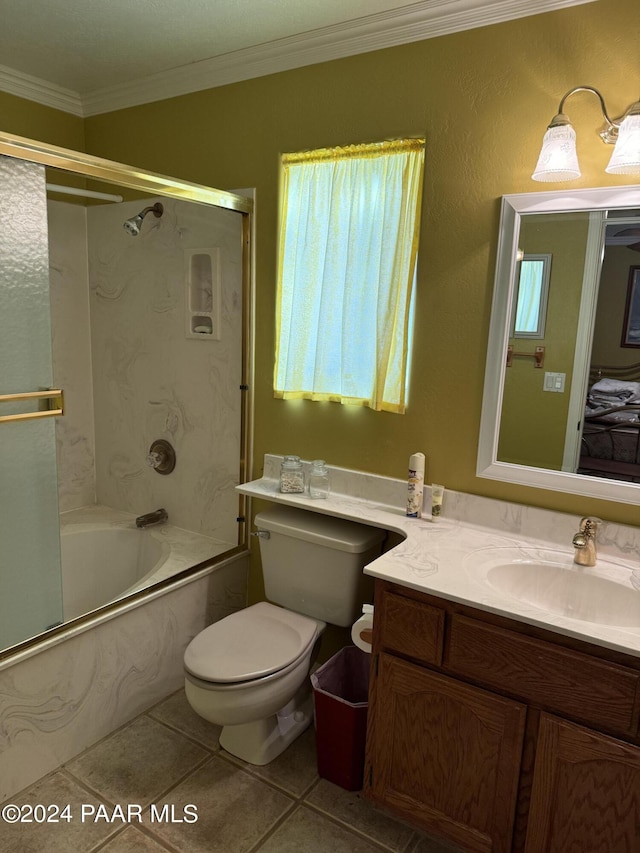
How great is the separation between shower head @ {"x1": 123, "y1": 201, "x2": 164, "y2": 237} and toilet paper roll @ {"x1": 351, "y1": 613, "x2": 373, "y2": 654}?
1871 mm

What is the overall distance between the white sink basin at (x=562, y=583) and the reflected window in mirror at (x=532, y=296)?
0.67m

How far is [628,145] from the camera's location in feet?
5.00

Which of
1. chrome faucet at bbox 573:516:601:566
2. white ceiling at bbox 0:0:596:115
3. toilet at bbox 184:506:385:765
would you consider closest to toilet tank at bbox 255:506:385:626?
toilet at bbox 184:506:385:765

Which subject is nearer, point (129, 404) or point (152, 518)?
point (152, 518)

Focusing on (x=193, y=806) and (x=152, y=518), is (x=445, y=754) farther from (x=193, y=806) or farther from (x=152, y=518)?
(x=152, y=518)

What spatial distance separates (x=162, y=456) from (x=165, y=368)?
16.3 inches

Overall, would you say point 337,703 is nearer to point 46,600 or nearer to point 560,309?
point 46,600

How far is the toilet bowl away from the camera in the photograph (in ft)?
6.04

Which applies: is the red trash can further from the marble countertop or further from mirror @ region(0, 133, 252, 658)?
mirror @ region(0, 133, 252, 658)

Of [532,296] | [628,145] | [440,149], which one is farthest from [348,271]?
[628,145]

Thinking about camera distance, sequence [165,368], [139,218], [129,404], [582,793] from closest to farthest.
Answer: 1. [582,793]
2. [139,218]
3. [165,368]
4. [129,404]

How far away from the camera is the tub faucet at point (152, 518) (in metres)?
Answer: 2.80

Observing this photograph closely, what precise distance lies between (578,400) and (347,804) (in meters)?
1.44

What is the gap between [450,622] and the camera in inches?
61.2
